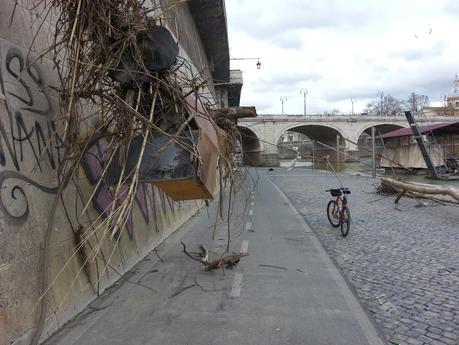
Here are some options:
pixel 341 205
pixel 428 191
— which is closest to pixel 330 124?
pixel 428 191

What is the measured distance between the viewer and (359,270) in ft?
21.8

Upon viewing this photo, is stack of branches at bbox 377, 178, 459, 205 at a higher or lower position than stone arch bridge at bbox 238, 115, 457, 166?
lower

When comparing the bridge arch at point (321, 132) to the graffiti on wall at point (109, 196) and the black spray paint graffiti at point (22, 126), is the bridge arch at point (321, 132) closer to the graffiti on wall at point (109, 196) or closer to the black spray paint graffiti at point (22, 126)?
the graffiti on wall at point (109, 196)

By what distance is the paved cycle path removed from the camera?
4.29 meters

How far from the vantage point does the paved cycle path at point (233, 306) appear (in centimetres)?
429

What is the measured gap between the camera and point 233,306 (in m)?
5.14

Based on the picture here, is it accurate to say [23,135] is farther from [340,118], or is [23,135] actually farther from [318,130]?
[318,130]

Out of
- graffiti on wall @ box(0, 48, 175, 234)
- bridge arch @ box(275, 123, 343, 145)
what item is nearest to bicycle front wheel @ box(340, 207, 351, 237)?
graffiti on wall @ box(0, 48, 175, 234)

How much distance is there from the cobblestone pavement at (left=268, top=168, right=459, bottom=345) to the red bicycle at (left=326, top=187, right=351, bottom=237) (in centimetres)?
23

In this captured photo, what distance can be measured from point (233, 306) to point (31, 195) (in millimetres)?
2493

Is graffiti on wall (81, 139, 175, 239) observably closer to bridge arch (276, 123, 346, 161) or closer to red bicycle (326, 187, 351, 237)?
red bicycle (326, 187, 351, 237)

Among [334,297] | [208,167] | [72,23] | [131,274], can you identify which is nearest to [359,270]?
[334,297]

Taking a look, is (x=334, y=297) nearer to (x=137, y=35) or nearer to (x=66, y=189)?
(x=66, y=189)

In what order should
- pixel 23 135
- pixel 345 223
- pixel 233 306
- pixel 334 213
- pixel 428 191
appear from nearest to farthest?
pixel 23 135
pixel 233 306
pixel 345 223
pixel 334 213
pixel 428 191
